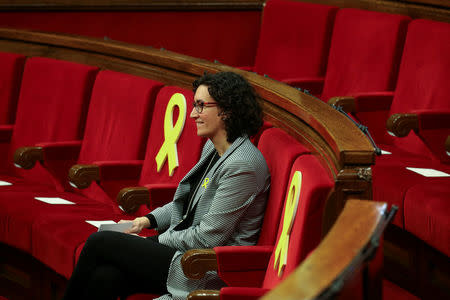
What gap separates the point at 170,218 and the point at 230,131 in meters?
0.13

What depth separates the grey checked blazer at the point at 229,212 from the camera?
62cm

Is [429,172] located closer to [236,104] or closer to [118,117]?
[236,104]

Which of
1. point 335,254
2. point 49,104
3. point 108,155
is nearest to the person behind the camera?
point 335,254

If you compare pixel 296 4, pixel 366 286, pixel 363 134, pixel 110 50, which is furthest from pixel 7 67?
pixel 366 286

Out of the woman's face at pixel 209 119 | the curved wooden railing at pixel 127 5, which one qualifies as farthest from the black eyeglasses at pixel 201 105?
the curved wooden railing at pixel 127 5

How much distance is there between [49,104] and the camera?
3.40ft

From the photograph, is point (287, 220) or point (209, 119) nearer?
point (287, 220)

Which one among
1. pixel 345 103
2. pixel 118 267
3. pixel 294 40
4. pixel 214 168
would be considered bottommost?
pixel 118 267

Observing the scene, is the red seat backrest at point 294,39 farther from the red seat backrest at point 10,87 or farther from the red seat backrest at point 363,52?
the red seat backrest at point 10,87

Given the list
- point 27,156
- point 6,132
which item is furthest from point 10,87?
point 27,156

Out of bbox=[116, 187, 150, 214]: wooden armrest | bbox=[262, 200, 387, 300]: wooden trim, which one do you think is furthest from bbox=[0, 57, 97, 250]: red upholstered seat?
bbox=[262, 200, 387, 300]: wooden trim

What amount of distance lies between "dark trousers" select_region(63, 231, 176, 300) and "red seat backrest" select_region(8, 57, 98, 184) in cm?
37

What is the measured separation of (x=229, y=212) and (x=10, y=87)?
591mm

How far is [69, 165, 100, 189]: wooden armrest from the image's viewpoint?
2.84 feet
